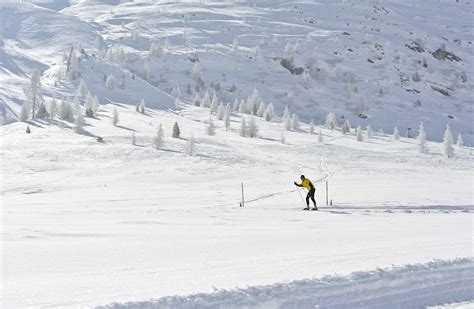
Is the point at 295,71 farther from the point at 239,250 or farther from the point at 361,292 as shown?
the point at 361,292

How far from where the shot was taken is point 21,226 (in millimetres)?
12742

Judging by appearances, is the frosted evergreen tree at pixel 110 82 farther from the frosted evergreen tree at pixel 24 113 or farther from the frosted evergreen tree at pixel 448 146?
the frosted evergreen tree at pixel 448 146

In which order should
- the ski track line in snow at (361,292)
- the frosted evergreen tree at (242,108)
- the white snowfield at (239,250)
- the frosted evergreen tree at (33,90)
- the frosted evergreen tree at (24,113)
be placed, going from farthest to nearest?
the frosted evergreen tree at (242,108)
the frosted evergreen tree at (33,90)
the frosted evergreen tree at (24,113)
the white snowfield at (239,250)
the ski track line in snow at (361,292)

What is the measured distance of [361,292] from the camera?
730cm

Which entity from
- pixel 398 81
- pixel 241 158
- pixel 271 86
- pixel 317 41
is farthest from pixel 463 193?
pixel 317 41

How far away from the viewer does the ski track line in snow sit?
6488 millimetres

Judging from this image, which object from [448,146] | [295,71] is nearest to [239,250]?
[448,146]

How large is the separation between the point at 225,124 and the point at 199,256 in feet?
248

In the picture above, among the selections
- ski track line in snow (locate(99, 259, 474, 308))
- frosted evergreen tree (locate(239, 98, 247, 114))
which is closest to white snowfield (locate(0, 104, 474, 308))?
ski track line in snow (locate(99, 259, 474, 308))

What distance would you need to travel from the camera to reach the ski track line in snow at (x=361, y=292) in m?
6.49

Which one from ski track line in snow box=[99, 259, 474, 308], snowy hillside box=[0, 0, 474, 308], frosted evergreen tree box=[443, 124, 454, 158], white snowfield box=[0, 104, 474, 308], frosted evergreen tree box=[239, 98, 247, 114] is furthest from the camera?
frosted evergreen tree box=[239, 98, 247, 114]

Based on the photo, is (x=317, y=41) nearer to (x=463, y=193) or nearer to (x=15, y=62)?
(x=15, y=62)

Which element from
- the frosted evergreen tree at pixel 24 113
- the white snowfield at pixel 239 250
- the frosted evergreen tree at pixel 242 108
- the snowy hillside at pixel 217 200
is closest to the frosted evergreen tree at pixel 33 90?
the snowy hillside at pixel 217 200

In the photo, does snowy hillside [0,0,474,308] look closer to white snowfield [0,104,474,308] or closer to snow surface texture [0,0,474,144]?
white snowfield [0,104,474,308]
